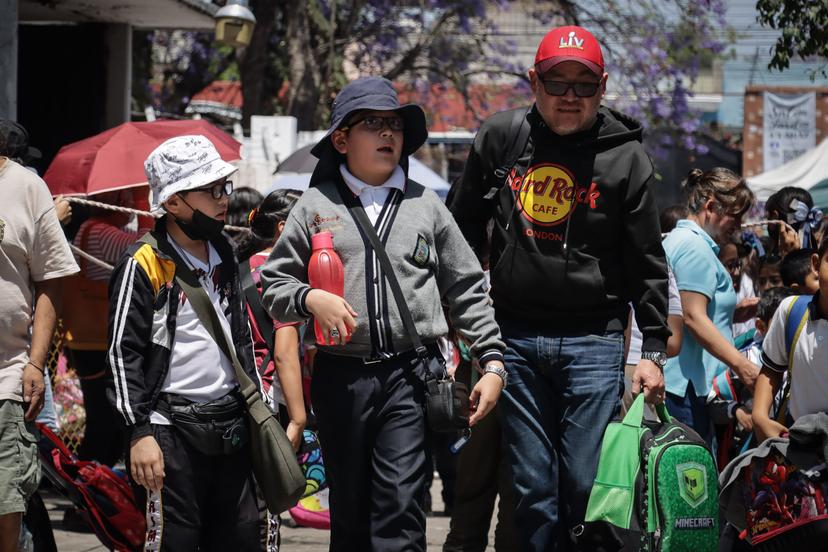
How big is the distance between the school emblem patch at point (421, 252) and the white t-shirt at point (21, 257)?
1597mm

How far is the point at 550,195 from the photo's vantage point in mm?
4668

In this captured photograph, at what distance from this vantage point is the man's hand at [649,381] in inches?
183

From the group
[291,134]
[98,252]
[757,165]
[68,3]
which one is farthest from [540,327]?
[757,165]

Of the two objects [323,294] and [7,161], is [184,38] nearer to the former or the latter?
[7,161]

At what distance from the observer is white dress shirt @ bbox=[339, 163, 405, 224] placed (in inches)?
177

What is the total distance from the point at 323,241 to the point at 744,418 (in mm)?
2930

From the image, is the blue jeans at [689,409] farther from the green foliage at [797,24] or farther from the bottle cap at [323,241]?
the green foliage at [797,24]

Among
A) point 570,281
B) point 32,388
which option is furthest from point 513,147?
point 32,388

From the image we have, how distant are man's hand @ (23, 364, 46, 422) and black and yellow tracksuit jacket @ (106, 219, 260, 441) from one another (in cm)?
75

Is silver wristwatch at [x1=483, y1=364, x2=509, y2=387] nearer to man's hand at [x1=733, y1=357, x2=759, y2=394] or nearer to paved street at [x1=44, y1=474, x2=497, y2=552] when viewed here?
man's hand at [x1=733, y1=357, x2=759, y2=394]

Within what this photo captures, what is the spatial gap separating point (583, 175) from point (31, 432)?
245 cm

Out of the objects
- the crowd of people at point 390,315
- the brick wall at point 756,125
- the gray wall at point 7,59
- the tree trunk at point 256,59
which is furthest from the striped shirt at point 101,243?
the brick wall at point 756,125

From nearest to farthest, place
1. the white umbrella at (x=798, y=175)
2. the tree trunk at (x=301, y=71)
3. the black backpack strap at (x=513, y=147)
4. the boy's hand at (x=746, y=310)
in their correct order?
the black backpack strap at (x=513, y=147), the boy's hand at (x=746, y=310), the white umbrella at (x=798, y=175), the tree trunk at (x=301, y=71)

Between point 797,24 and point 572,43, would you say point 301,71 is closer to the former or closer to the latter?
point 797,24
